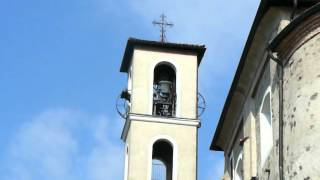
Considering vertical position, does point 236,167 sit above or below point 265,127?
below

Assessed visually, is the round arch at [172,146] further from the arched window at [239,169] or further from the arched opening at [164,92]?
the arched window at [239,169]

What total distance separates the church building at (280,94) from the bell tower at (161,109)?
9100 millimetres

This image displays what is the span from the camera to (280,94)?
2044cm

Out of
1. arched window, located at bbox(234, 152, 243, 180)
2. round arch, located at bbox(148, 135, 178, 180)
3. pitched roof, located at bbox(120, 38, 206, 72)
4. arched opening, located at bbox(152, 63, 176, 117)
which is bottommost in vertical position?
arched window, located at bbox(234, 152, 243, 180)

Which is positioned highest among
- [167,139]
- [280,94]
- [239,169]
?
[167,139]

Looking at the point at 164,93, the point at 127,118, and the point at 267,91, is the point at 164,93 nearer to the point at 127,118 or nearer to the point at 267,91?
the point at 127,118

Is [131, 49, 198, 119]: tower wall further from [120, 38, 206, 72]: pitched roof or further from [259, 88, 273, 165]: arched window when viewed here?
[259, 88, 273, 165]: arched window

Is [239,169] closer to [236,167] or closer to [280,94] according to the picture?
[236,167]

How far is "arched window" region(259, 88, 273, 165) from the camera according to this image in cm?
2209

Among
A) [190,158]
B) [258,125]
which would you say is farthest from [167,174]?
[258,125]

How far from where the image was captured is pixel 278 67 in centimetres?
2077

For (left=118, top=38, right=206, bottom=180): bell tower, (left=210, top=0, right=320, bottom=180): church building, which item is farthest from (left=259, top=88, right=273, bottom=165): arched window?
(left=118, top=38, right=206, bottom=180): bell tower

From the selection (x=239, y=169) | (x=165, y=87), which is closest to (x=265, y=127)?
(x=239, y=169)

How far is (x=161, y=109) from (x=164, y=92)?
0.63m
